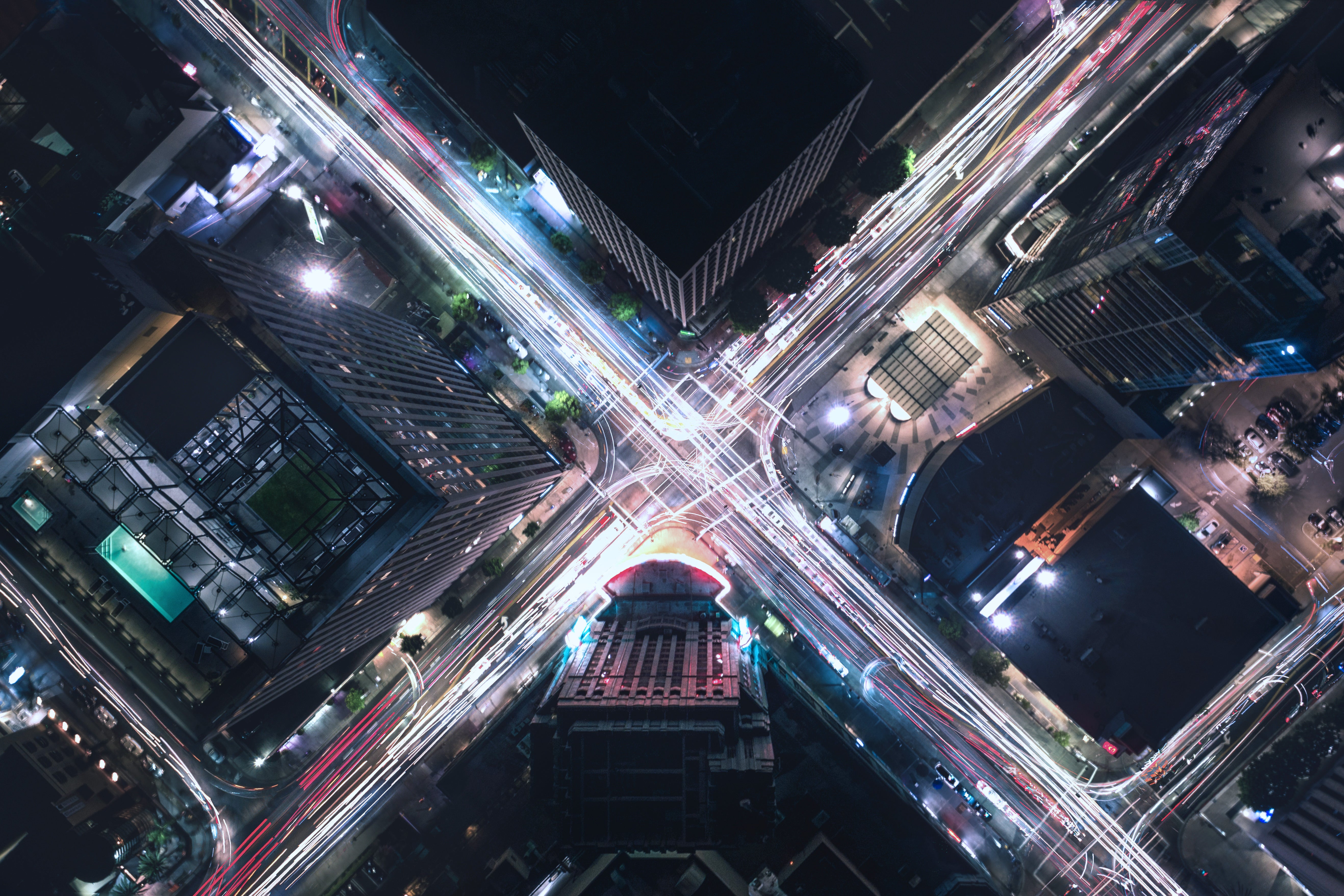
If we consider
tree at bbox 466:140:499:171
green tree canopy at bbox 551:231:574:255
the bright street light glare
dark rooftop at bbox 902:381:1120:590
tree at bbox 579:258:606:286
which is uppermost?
the bright street light glare

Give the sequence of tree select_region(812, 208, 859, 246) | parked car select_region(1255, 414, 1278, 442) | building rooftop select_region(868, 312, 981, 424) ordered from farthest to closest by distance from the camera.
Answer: building rooftop select_region(868, 312, 981, 424)
parked car select_region(1255, 414, 1278, 442)
tree select_region(812, 208, 859, 246)

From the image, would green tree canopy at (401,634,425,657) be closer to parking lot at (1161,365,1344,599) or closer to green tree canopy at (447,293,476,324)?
green tree canopy at (447,293,476,324)

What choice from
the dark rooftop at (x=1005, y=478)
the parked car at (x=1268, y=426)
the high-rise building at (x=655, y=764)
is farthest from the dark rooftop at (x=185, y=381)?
the parked car at (x=1268, y=426)

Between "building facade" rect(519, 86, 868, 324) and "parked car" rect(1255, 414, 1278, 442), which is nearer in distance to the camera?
"building facade" rect(519, 86, 868, 324)

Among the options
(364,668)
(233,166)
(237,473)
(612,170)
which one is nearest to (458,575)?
(364,668)

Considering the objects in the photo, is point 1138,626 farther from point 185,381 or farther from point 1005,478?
point 185,381

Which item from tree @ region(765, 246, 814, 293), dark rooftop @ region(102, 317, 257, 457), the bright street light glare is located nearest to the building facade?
tree @ region(765, 246, 814, 293)
